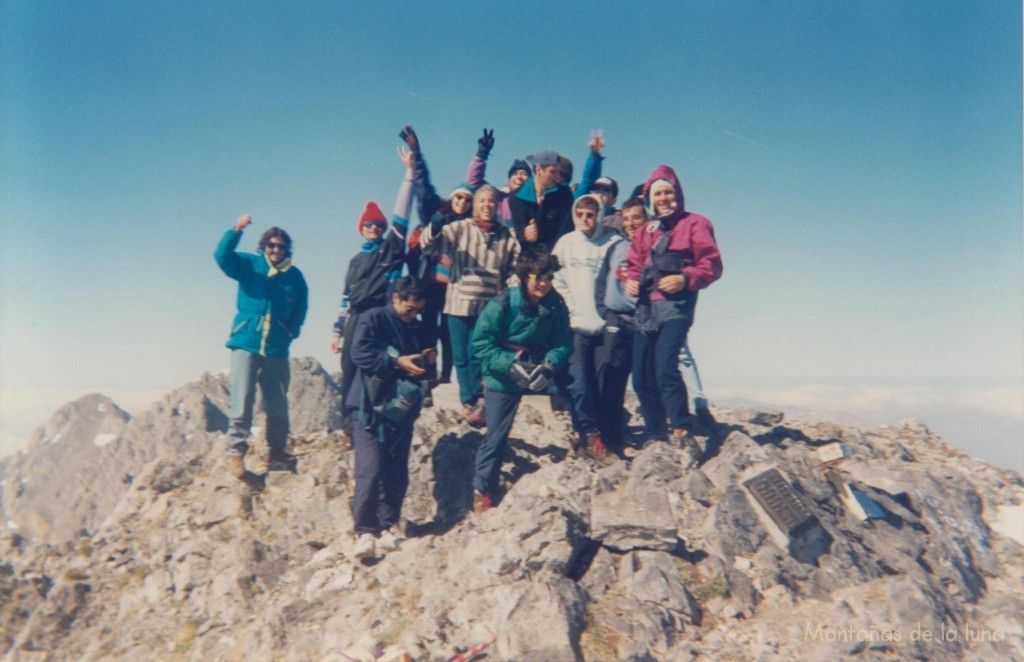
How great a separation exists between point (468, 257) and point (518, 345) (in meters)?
1.78

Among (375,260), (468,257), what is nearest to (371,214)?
(375,260)

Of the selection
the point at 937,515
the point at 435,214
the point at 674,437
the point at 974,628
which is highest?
the point at 435,214

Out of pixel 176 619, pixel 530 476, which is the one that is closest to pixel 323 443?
pixel 176 619

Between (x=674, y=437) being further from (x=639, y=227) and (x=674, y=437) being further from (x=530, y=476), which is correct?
(x=639, y=227)

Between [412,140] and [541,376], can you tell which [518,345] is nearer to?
[541,376]

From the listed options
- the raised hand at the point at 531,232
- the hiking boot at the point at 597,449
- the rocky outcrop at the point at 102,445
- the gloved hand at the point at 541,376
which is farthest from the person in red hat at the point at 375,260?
the rocky outcrop at the point at 102,445

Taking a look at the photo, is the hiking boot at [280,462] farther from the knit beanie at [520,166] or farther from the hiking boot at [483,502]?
the knit beanie at [520,166]

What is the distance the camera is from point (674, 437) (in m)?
8.66

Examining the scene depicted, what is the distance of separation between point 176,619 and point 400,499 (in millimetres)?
4193

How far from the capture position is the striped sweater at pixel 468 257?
857 cm

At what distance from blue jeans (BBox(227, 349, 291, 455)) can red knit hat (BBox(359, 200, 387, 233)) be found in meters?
2.65

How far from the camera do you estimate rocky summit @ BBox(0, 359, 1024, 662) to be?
6.09 meters

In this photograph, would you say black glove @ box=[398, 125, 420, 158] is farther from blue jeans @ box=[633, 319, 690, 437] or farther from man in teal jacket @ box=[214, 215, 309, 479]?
blue jeans @ box=[633, 319, 690, 437]

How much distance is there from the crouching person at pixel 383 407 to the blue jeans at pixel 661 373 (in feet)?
10.1
